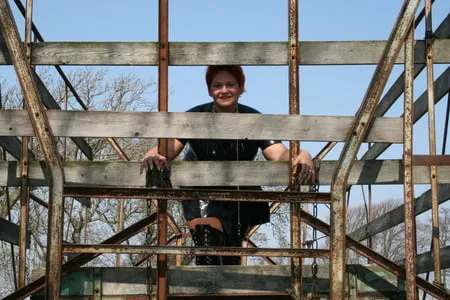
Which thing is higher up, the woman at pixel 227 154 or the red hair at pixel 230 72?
the red hair at pixel 230 72

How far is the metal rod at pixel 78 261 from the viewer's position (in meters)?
3.74

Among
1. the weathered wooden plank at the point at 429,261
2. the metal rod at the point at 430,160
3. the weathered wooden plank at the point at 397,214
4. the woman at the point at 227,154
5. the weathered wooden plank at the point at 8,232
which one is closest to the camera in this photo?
the metal rod at the point at 430,160

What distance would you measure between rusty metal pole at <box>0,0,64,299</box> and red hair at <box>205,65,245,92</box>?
1.52 metres

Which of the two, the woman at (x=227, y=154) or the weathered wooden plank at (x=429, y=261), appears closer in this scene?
the woman at (x=227, y=154)

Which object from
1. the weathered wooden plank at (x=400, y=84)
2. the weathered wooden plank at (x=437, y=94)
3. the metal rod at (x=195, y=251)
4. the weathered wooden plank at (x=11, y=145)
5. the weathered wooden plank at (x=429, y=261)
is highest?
the weathered wooden plank at (x=400, y=84)

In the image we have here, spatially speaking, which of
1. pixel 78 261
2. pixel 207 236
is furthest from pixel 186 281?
pixel 78 261

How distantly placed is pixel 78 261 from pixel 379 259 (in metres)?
1.66

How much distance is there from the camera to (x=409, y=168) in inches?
153

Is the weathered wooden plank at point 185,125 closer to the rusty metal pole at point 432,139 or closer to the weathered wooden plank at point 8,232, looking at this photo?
the rusty metal pole at point 432,139

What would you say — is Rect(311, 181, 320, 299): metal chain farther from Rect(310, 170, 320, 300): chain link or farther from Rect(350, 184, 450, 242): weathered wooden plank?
Rect(350, 184, 450, 242): weathered wooden plank

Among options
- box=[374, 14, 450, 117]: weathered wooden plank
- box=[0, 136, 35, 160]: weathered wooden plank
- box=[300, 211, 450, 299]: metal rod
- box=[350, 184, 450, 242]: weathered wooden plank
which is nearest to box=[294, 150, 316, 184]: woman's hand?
box=[300, 211, 450, 299]: metal rod

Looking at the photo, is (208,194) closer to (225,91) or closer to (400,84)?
(225,91)

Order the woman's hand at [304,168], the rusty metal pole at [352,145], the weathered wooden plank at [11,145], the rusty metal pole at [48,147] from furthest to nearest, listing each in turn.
Answer: 1. the weathered wooden plank at [11,145]
2. the woman's hand at [304,168]
3. the rusty metal pole at [352,145]
4. the rusty metal pole at [48,147]

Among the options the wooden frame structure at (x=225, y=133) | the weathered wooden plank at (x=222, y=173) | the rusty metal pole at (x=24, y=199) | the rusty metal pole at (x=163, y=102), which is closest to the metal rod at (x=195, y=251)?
the wooden frame structure at (x=225, y=133)
